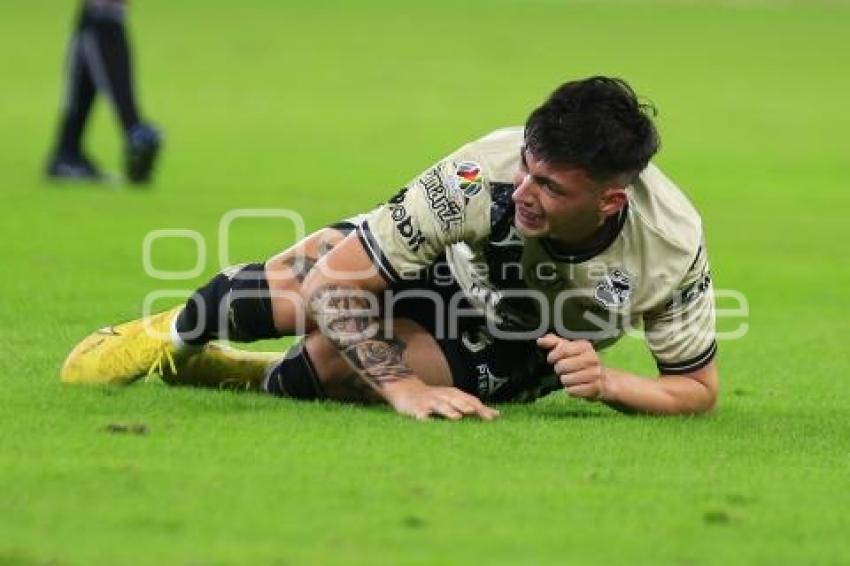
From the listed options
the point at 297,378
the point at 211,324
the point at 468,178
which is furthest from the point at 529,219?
the point at 211,324

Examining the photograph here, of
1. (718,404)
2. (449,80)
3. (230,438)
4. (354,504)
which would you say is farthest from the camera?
(449,80)

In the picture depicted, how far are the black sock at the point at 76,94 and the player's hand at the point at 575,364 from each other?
38.2ft

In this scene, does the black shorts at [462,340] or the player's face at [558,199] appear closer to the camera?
the player's face at [558,199]

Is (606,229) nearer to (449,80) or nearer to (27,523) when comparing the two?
(27,523)

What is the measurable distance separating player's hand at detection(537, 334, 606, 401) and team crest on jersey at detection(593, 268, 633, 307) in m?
0.21

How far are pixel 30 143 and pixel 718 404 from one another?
1455 centimetres

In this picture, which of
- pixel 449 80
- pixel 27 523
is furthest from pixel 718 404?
pixel 449 80

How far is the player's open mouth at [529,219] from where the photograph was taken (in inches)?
312

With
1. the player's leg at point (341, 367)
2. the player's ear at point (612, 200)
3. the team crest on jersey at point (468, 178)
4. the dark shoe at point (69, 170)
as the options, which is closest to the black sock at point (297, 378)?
the player's leg at point (341, 367)

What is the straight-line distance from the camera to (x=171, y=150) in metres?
22.9

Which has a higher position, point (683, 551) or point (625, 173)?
point (625, 173)

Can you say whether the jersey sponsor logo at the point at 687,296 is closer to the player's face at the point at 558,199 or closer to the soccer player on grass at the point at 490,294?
the soccer player on grass at the point at 490,294

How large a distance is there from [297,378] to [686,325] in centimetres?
144

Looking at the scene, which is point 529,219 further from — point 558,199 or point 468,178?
point 468,178
